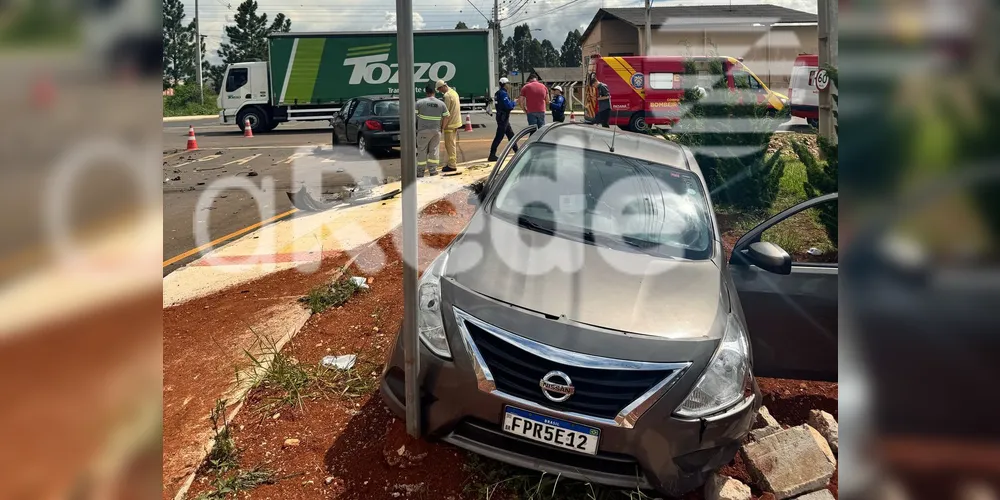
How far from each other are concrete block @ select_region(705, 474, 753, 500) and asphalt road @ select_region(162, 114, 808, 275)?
10.6 feet

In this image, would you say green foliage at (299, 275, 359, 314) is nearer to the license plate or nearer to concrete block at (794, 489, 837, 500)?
the license plate

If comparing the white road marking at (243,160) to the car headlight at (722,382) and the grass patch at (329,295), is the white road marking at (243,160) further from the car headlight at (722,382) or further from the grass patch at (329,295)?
the car headlight at (722,382)

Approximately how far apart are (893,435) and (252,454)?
253 cm

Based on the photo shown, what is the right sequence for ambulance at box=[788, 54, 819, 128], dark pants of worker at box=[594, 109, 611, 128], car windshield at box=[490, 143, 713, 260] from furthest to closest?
dark pants of worker at box=[594, 109, 611, 128] < ambulance at box=[788, 54, 819, 128] < car windshield at box=[490, 143, 713, 260]

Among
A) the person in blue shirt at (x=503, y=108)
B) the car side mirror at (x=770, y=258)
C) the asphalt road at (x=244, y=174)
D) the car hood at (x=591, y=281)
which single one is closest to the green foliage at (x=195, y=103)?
the asphalt road at (x=244, y=174)

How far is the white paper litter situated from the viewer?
11.4 ft

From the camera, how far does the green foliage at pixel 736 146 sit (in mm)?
7355

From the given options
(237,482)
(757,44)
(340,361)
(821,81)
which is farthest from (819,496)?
(757,44)

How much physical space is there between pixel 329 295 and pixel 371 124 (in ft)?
30.7

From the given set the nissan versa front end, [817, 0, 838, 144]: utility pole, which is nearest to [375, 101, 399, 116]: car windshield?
[817, 0, 838, 144]: utility pole

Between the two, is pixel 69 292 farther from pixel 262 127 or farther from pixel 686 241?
pixel 262 127

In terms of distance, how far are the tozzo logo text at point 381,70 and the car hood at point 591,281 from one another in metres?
18.6

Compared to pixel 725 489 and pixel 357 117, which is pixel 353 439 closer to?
pixel 725 489

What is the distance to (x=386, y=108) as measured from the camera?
44.9 ft
